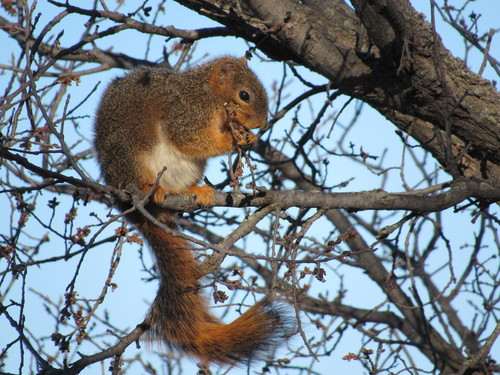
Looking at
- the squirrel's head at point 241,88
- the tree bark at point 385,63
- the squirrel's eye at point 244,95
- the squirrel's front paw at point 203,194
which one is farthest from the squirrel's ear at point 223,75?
the squirrel's front paw at point 203,194

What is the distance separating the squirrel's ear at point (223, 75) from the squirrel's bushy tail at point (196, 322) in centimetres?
114

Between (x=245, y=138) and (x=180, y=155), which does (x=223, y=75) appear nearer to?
(x=180, y=155)

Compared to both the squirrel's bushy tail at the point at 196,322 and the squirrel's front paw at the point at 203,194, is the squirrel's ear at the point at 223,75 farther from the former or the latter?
the squirrel's bushy tail at the point at 196,322

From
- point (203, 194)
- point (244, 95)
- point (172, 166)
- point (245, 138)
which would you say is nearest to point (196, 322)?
point (203, 194)

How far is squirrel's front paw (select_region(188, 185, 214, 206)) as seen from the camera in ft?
9.84

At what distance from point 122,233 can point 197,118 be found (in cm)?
105

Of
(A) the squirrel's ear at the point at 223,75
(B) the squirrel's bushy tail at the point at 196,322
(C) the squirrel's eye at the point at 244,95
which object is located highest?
(A) the squirrel's ear at the point at 223,75

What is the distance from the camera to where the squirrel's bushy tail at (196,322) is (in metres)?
2.82

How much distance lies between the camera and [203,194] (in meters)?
3.07

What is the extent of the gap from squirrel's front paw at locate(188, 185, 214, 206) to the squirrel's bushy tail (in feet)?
1.03

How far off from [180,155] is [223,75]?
0.74 m

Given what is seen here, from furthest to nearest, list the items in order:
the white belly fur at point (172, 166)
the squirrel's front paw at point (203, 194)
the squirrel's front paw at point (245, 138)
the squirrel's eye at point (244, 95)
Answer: the squirrel's eye at point (244, 95), the white belly fur at point (172, 166), the squirrel's front paw at point (203, 194), the squirrel's front paw at point (245, 138)

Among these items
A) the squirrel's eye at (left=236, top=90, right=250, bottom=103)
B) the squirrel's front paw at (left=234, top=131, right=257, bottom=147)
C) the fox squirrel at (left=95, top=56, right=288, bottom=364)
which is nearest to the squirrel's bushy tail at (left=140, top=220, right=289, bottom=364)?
the fox squirrel at (left=95, top=56, right=288, bottom=364)

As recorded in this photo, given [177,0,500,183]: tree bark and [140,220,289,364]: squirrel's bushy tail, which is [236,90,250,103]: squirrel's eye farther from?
[140,220,289,364]: squirrel's bushy tail
